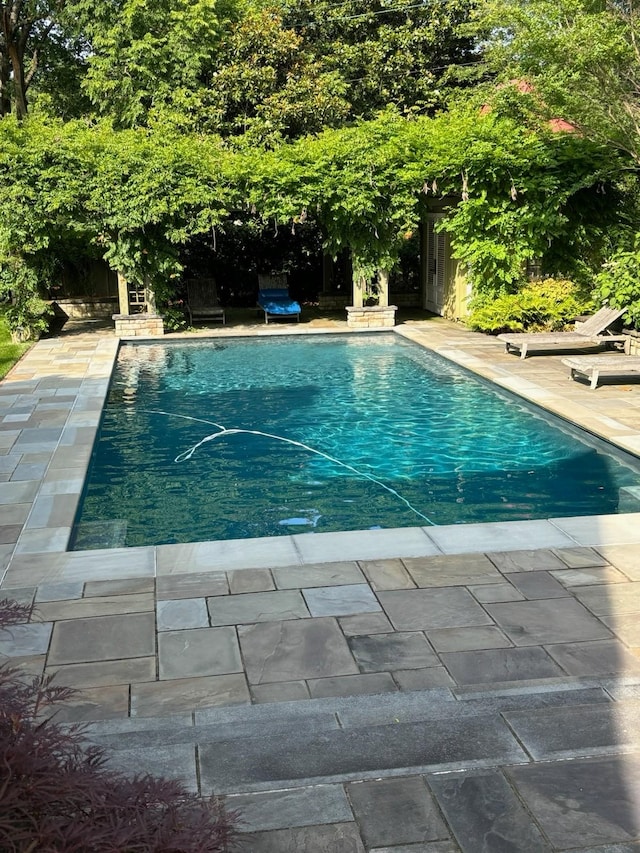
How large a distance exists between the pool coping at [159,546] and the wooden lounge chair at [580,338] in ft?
0.91

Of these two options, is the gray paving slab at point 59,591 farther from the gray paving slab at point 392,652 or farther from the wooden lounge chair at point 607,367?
the wooden lounge chair at point 607,367

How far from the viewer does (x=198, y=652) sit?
3.93m

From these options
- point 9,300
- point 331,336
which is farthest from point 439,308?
point 9,300

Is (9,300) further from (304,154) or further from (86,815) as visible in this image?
(86,815)

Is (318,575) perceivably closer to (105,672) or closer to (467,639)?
(467,639)

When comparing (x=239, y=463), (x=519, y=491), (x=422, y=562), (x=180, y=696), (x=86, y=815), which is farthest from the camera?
(x=239, y=463)

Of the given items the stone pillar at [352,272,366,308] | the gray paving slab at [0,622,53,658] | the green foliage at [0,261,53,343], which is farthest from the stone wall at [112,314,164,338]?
the gray paving slab at [0,622,53,658]

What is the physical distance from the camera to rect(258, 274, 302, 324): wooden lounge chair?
1722 centimetres

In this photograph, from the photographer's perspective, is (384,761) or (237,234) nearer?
(384,761)

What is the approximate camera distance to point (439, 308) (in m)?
18.1

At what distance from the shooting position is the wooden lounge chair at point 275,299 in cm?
1722

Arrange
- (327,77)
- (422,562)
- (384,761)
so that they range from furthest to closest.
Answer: (327,77)
(422,562)
(384,761)

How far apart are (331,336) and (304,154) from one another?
11.5ft

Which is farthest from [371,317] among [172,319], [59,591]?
[59,591]
